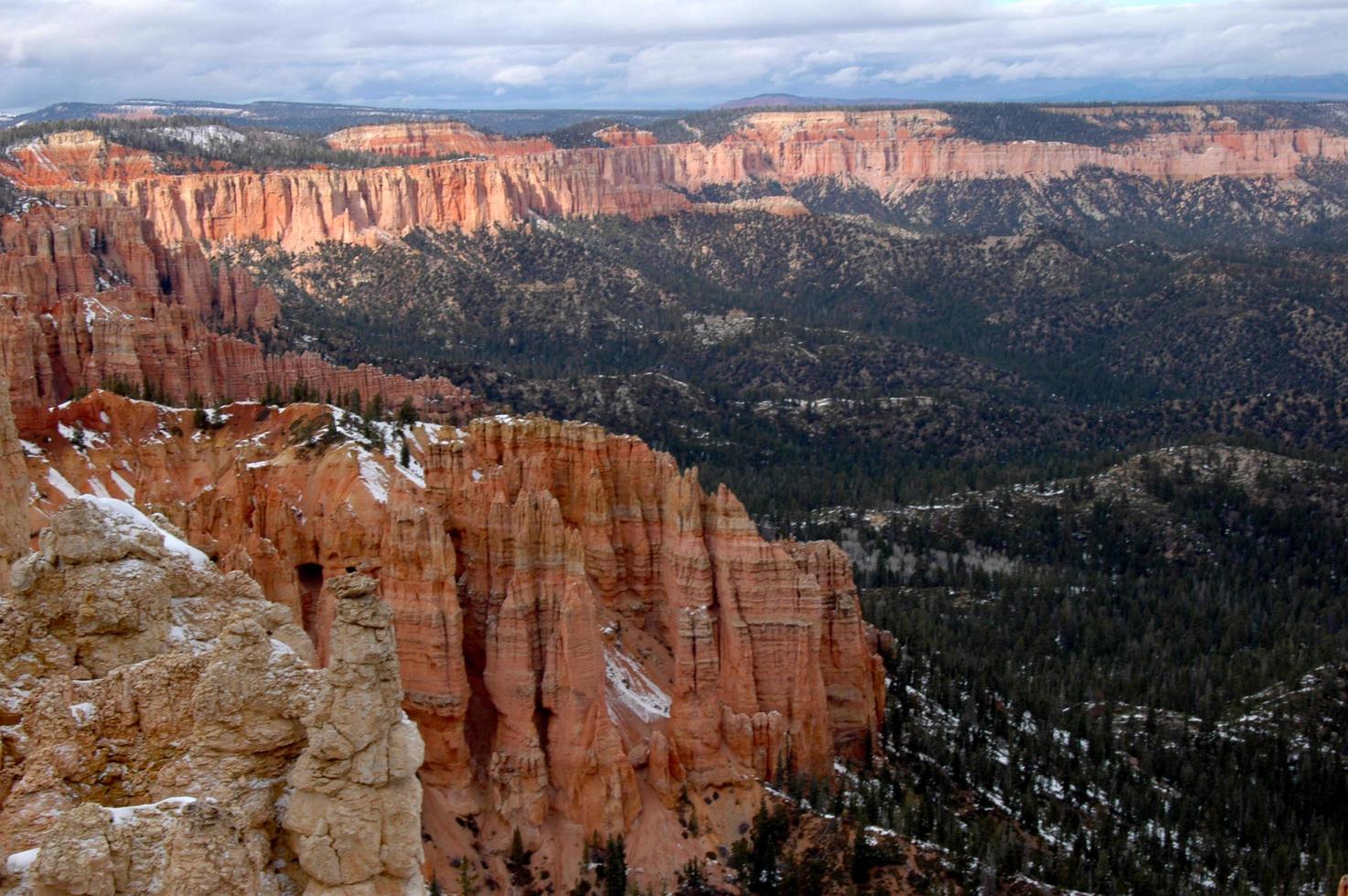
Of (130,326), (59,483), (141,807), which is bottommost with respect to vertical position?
(59,483)

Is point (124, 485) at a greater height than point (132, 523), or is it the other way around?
point (132, 523)

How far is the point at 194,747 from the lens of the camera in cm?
1816

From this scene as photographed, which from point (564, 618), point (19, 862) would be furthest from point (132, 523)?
point (564, 618)

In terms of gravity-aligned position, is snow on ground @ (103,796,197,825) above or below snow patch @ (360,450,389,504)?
above

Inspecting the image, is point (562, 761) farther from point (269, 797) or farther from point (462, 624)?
point (269, 797)

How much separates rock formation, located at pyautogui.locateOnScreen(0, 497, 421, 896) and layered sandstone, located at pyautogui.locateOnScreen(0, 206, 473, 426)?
113ft

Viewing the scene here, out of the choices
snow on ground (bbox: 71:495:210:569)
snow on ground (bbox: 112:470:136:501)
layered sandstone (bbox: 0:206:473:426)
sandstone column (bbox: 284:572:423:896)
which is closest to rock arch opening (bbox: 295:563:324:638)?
snow on ground (bbox: 112:470:136:501)

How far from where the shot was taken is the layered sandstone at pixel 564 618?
132 ft

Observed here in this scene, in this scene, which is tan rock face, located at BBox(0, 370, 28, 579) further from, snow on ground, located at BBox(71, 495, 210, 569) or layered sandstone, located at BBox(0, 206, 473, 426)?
layered sandstone, located at BBox(0, 206, 473, 426)

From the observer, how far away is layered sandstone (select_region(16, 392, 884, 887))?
40.2 m

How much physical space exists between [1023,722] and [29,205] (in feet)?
289

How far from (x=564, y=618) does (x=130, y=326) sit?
35.8m

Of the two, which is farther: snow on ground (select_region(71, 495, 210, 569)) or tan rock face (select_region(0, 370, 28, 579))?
tan rock face (select_region(0, 370, 28, 579))

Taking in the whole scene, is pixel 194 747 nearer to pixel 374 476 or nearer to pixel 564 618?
pixel 564 618
